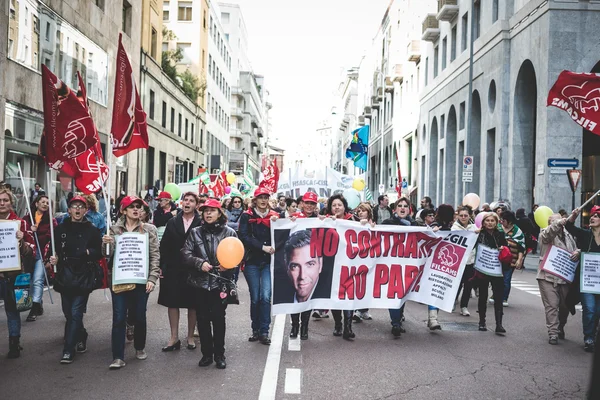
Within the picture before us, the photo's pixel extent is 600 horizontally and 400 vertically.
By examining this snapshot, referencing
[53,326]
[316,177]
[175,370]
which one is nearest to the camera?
[175,370]

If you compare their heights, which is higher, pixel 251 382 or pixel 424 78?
pixel 424 78

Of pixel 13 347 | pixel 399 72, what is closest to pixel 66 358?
pixel 13 347

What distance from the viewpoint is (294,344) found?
27.7 ft

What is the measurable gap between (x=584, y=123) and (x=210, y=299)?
22.1ft

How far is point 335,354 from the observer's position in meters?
7.84

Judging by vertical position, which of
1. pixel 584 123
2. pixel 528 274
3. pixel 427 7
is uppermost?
pixel 427 7

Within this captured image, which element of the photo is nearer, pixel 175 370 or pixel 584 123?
pixel 175 370

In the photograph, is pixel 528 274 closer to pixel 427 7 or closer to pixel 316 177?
pixel 316 177

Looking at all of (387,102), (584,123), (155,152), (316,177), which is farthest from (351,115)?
(584,123)

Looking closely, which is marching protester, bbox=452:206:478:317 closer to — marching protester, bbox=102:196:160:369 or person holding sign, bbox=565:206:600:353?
person holding sign, bbox=565:206:600:353

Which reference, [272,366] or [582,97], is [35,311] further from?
[582,97]

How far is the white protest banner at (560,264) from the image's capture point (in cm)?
897

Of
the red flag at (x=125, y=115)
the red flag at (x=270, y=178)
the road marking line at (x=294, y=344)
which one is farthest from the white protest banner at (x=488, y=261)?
the red flag at (x=270, y=178)

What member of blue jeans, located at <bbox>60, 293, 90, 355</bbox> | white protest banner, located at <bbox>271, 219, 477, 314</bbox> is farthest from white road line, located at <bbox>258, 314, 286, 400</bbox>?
blue jeans, located at <bbox>60, 293, 90, 355</bbox>
